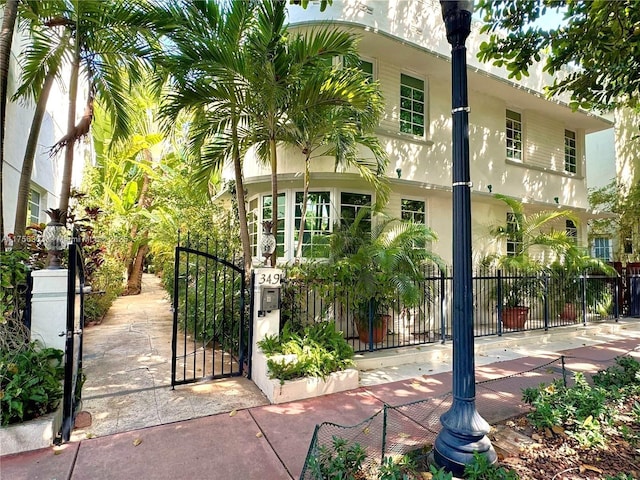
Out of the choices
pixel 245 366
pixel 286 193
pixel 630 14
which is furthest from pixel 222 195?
pixel 630 14

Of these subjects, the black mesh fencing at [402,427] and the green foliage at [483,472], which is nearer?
the green foliage at [483,472]

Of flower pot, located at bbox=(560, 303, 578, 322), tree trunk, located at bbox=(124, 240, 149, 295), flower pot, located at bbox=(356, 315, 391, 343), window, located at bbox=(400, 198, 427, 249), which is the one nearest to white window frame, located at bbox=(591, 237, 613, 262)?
flower pot, located at bbox=(560, 303, 578, 322)

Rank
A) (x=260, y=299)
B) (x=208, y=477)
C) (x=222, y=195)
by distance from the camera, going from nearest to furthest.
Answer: (x=208, y=477)
(x=260, y=299)
(x=222, y=195)

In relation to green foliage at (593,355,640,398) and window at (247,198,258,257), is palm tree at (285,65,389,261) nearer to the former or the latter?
window at (247,198,258,257)

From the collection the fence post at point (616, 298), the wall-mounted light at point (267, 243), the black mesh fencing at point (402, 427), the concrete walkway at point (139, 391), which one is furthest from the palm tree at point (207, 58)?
the fence post at point (616, 298)

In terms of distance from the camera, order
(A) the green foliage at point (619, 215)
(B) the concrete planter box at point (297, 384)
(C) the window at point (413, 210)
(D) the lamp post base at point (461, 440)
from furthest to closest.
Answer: (A) the green foliage at point (619, 215), (C) the window at point (413, 210), (B) the concrete planter box at point (297, 384), (D) the lamp post base at point (461, 440)

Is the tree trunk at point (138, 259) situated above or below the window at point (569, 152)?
below

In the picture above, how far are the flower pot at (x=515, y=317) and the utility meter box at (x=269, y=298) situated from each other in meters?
6.64

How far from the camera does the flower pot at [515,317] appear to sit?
879 cm

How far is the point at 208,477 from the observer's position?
9.91ft

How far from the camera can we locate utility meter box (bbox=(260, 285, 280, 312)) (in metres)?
5.05

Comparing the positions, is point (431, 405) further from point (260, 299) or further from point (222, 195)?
point (222, 195)

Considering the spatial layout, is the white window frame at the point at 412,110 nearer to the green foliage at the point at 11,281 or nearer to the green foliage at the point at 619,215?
the green foliage at the point at 11,281

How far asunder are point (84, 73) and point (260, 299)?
4.55m
